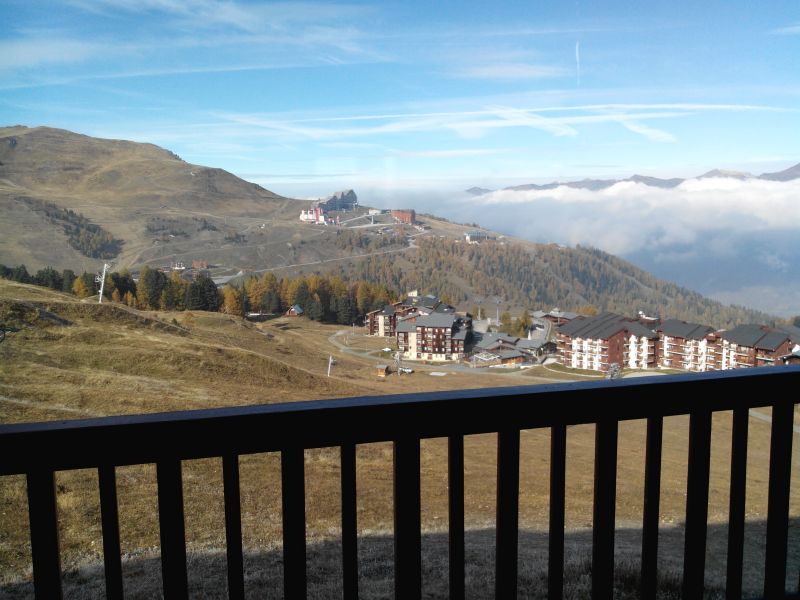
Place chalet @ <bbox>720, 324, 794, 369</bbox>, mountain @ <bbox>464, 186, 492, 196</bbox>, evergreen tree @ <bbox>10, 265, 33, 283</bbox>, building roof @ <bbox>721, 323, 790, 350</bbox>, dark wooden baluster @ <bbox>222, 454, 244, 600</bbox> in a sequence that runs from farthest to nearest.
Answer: mountain @ <bbox>464, 186, 492, 196</bbox>
evergreen tree @ <bbox>10, 265, 33, 283</bbox>
building roof @ <bbox>721, 323, 790, 350</bbox>
chalet @ <bbox>720, 324, 794, 369</bbox>
dark wooden baluster @ <bbox>222, 454, 244, 600</bbox>

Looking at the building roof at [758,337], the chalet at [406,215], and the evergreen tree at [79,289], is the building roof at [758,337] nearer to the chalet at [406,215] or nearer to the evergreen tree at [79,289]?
the evergreen tree at [79,289]

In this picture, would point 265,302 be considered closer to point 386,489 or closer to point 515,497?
point 386,489

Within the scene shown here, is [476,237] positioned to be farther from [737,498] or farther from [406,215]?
[737,498]

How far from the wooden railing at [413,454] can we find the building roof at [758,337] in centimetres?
1444

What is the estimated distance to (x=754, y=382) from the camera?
1782 mm

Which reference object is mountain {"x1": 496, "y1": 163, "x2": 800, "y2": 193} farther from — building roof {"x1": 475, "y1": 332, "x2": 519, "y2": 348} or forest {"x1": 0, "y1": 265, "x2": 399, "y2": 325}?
forest {"x1": 0, "y1": 265, "x2": 399, "y2": 325}

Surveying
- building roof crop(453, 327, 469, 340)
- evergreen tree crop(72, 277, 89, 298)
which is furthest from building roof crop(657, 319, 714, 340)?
evergreen tree crop(72, 277, 89, 298)

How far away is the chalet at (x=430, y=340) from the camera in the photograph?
2280cm

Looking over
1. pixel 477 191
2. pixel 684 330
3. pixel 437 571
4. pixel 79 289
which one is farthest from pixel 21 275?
pixel 477 191

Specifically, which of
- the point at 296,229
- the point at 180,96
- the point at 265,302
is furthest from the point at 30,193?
the point at 265,302

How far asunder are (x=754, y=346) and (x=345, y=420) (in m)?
15.4

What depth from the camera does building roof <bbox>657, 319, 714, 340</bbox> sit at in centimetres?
1889

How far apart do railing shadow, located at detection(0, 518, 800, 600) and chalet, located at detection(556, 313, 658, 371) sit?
13.1 meters

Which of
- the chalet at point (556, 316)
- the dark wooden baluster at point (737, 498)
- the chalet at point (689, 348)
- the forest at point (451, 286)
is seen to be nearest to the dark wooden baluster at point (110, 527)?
the dark wooden baluster at point (737, 498)
